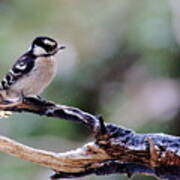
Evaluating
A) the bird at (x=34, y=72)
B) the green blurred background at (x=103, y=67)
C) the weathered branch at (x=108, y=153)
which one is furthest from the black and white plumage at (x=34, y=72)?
the green blurred background at (x=103, y=67)

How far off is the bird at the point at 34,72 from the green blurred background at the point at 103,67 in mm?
1121

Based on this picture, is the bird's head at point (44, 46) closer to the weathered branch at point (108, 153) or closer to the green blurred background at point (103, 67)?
the weathered branch at point (108, 153)

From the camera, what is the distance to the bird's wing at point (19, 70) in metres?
1.85

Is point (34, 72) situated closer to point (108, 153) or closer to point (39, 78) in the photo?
point (39, 78)

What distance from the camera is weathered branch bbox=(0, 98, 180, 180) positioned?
1557 millimetres

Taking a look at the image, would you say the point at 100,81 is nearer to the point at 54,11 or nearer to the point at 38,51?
the point at 54,11

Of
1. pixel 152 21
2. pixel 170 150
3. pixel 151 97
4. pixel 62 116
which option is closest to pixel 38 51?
pixel 62 116

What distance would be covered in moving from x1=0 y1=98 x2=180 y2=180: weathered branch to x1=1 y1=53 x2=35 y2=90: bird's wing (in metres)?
0.25

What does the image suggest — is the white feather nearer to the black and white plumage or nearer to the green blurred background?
the black and white plumage

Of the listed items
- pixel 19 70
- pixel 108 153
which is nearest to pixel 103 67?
pixel 19 70

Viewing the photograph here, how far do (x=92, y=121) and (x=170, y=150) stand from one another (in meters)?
0.14

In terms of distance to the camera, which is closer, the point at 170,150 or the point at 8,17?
the point at 170,150

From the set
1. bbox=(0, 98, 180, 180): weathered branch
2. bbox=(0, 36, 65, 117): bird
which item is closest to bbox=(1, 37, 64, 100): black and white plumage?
bbox=(0, 36, 65, 117): bird

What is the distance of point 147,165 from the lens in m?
1.58
